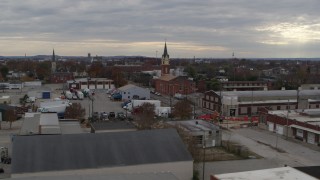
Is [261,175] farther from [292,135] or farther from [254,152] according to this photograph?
[292,135]

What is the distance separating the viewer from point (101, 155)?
9305 millimetres

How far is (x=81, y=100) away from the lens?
92.3ft

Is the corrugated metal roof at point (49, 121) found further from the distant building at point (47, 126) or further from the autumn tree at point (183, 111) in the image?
the autumn tree at point (183, 111)

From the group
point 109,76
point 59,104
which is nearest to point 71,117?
point 59,104

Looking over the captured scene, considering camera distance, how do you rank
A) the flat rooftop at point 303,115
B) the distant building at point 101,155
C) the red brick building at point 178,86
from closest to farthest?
the distant building at point 101,155
the flat rooftop at point 303,115
the red brick building at point 178,86

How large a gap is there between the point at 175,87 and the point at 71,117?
45.3ft

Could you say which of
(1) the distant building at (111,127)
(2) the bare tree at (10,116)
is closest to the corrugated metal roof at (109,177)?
(1) the distant building at (111,127)

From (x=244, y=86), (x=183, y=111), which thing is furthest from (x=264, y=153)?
(x=244, y=86)

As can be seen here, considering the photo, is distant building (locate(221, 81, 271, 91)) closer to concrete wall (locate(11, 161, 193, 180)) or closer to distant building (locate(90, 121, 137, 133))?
distant building (locate(90, 121, 137, 133))

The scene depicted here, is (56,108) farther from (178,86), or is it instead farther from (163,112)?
(178,86)

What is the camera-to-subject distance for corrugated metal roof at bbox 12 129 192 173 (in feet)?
28.8

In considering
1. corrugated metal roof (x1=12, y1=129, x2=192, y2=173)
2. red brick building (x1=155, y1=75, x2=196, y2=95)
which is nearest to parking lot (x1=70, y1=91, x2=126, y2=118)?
red brick building (x1=155, y1=75, x2=196, y2=95)

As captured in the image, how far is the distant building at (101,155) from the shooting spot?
8.71m

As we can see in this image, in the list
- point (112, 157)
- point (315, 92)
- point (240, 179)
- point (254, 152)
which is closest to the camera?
point (240, 179)
